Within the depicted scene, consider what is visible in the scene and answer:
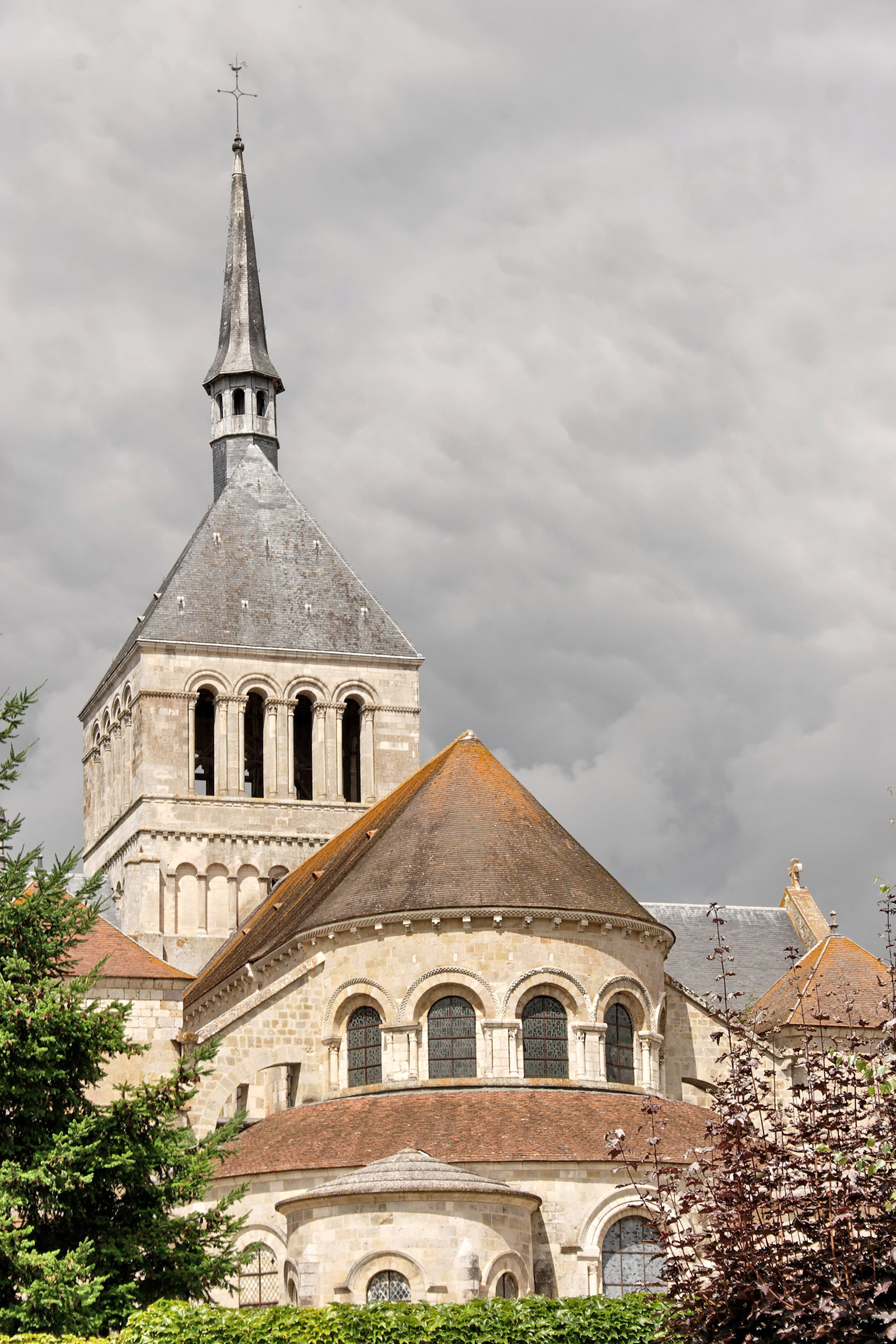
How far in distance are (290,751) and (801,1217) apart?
34090 mm

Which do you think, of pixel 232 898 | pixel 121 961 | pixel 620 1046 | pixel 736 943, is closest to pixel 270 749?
pixel 232 898

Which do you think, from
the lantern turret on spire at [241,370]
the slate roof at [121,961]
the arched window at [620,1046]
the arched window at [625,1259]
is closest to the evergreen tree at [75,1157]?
the arched window at [625,1259]

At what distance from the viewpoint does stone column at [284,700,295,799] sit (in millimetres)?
45875

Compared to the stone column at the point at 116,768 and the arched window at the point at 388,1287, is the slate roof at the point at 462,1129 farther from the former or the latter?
the stone column at the point at 116,768

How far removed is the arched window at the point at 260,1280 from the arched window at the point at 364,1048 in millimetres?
3795

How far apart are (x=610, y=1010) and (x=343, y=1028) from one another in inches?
176

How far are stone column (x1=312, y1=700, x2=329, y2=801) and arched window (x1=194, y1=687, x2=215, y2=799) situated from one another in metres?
2.58

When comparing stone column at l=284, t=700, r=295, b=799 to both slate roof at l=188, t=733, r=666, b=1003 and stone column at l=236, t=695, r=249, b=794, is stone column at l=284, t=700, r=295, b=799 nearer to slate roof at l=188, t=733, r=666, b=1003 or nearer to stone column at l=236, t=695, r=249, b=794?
stone column at l=236, t=695, r=249, b=794

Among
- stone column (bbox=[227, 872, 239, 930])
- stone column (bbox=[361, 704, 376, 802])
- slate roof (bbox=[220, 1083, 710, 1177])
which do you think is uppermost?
stone column (bbox=[361, 704, 376, 802])

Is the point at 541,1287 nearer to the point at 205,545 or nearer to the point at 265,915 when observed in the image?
the point at 265,915

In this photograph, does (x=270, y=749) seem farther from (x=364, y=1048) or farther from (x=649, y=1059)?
(x=649, y=1059)

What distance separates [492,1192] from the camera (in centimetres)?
2433

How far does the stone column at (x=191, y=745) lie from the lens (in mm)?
45500

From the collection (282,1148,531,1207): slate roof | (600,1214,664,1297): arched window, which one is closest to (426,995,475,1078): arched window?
(600,1214,664,1297): arched window
